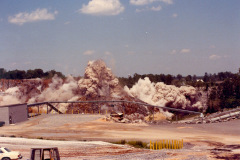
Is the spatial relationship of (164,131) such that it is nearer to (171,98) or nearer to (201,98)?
(171,98)

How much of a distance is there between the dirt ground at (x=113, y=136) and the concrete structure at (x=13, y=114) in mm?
1203

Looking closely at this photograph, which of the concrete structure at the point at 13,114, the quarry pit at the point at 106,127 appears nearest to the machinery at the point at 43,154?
the quarry pit at the point at 106,127

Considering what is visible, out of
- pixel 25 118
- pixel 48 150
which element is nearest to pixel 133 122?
pixel 25 118

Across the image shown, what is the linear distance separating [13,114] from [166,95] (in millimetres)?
37895

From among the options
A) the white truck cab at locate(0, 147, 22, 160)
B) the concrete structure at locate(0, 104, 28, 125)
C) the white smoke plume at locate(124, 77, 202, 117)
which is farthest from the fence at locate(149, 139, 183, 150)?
the white smoke plume at locate(124, 77, 202, 117)

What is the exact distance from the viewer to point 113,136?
36562mm

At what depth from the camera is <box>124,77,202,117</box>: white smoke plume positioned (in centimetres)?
7438

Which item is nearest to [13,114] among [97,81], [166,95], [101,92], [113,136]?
[113,136]

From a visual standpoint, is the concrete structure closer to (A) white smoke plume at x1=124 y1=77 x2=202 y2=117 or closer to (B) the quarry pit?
(B) the quarry pit

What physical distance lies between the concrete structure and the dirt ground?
1.20 metres

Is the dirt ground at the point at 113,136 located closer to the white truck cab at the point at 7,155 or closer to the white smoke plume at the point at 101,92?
the white truck cab at the point at 7,155

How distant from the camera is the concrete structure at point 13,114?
45594mm

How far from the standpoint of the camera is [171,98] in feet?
242

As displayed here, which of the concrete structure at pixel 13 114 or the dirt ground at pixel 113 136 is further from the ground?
the concrete structure at pixel 13 114
